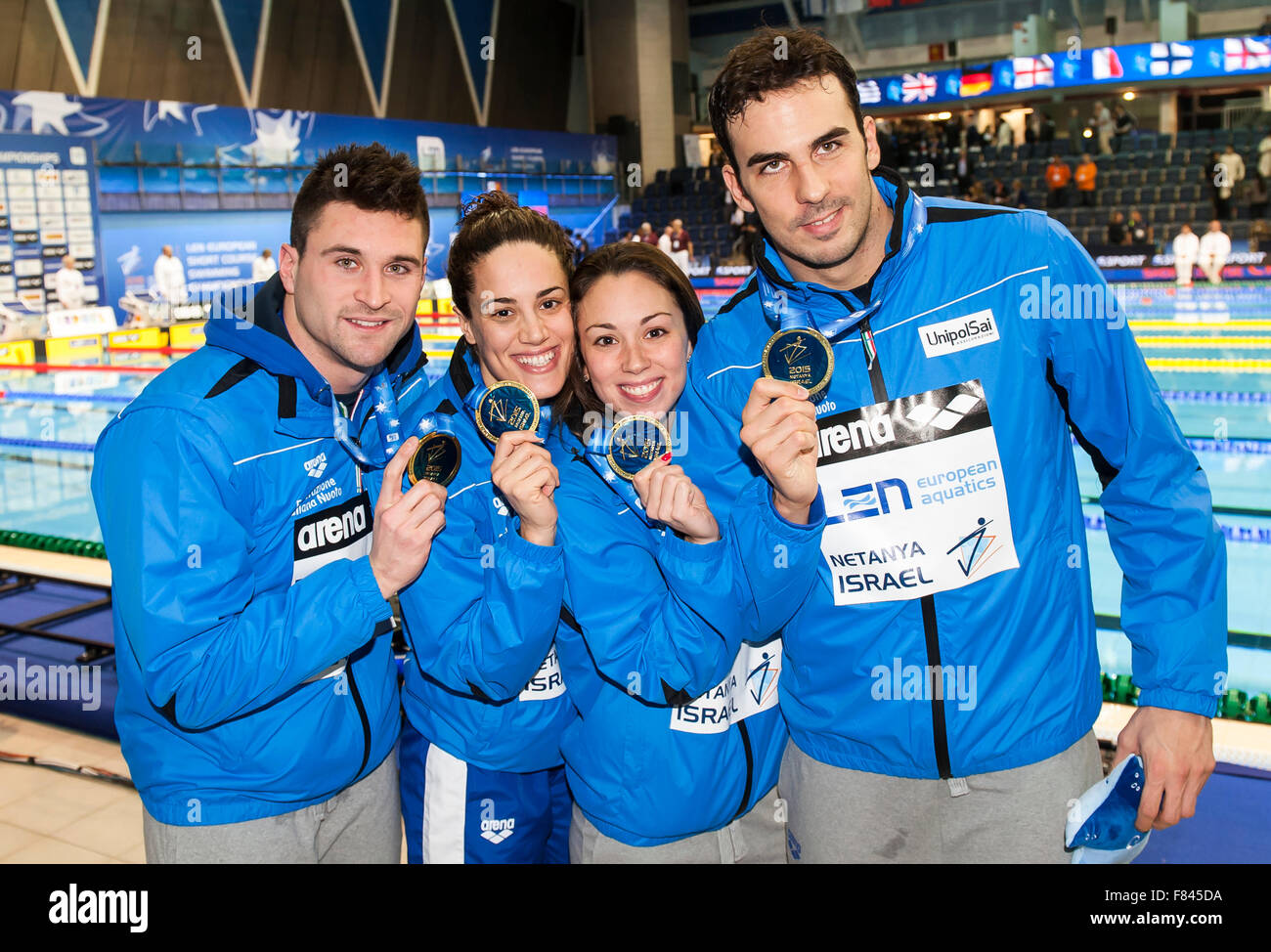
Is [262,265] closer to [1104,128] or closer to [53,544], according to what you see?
[53,544]

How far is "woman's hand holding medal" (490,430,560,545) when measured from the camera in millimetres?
1824

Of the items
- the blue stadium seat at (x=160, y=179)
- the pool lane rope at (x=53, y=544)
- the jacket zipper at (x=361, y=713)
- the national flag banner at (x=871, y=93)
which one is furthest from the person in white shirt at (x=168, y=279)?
the jacket zipper at (x=361, y=713)

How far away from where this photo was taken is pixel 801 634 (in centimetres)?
195

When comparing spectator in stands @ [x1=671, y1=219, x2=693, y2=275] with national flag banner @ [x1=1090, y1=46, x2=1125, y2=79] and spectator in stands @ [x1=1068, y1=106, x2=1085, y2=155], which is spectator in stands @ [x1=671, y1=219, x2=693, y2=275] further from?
national flag banner @ [x1=1090, y1=46, x2=1125, y2=79]

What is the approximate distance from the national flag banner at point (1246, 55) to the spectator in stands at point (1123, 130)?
203cm

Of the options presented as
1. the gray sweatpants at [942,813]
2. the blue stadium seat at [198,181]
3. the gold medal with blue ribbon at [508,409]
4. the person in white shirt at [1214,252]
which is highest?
the blue stadium seat at [198,181]

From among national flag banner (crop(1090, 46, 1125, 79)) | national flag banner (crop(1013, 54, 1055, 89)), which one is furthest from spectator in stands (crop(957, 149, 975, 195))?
national flag banner (crop(1090, 46, 1125, 79))

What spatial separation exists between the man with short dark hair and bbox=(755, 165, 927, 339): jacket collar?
0.76m

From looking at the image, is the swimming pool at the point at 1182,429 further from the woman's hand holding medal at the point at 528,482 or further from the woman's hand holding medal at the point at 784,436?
the woman's hand holding medal at the point at 528,482

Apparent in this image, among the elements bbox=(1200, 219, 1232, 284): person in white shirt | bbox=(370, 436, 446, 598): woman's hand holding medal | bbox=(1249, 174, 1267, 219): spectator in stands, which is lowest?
bbox=(370, 436, 446, 598): woman's hand holding medal

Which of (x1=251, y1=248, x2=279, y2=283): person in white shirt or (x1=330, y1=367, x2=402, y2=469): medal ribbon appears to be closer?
(x1=330, y1=367, x2=402, y2=469): medal ribbon

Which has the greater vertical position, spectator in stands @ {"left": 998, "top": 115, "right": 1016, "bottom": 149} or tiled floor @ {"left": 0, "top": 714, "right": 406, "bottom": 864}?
spectator in stands @ {"left": 998, "top": 115, "right": 1016, "bottom": 149}

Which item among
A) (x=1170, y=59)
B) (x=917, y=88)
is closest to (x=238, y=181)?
(x=917, y=88)

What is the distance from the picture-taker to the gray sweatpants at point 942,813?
5.98ft
